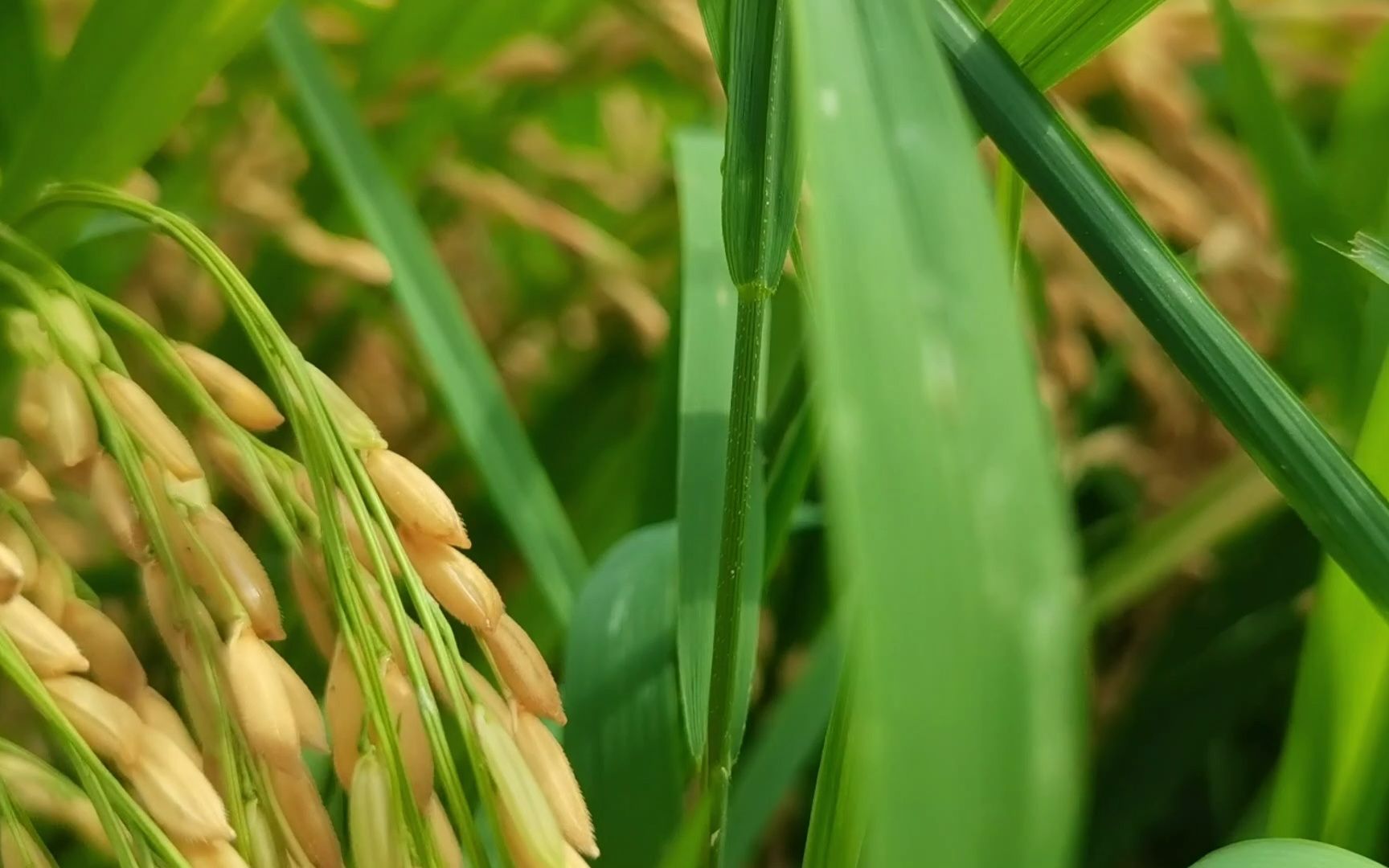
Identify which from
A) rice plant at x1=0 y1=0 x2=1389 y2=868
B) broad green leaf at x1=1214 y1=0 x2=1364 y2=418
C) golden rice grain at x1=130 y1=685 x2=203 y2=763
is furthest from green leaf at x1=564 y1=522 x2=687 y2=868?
broad green leaf at x1=1214 y1=0 x2=1364 y2=418

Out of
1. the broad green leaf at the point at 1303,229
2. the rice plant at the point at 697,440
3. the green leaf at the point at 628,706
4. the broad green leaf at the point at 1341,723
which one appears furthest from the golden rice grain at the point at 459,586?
the broad green leaf at the point at 1303,229

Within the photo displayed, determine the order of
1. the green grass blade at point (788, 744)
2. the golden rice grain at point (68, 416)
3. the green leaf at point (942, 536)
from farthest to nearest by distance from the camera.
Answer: the green grass blade at point (788, 744)
the golden rice grain at point (68, 416)
the green leaf at point (942, 536)

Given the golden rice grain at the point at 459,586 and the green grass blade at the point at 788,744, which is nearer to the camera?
the golden rice grain at the point at 459,586

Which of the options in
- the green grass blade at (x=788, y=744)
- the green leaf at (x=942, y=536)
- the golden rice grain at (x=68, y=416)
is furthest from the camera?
the green grass blade at (x=788, y=744)

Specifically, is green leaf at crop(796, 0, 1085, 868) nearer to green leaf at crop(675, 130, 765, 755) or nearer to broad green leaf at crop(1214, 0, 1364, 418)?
green leaf at crop(675, 130, 765, 755)

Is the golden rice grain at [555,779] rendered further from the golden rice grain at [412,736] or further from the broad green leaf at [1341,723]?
the broad green leaf at [1341,723]

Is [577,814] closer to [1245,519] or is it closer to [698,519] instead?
[698,519]
